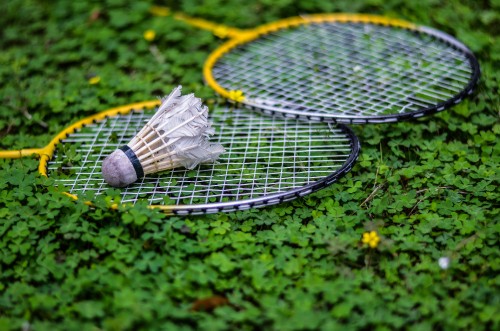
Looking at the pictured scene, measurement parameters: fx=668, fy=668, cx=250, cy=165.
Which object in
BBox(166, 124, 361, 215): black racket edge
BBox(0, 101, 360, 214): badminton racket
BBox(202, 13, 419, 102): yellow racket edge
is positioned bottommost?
BBox(0, 101, 360, 214): badminton racket

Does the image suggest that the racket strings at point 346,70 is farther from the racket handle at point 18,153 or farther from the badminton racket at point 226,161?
the racket handle at point 18,153

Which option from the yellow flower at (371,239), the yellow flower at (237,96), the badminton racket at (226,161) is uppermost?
the yellow flower at (237,96)

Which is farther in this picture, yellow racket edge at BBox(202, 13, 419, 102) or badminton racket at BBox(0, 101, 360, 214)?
yellow racket edge at BBox(202, 13, 419, 102)

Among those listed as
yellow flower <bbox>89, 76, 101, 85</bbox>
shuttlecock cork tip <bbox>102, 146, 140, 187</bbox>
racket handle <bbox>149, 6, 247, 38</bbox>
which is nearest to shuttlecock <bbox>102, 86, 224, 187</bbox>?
shuttlecock cork tip <bbox>102, 146, 140, 187</bbox>

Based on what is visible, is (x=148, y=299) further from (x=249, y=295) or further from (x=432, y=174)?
(x=432, y=174)

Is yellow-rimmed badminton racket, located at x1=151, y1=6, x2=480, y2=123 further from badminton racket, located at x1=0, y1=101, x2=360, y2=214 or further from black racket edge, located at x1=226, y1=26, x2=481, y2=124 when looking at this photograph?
badminton racket, located at x1=0, y1=101, x2=360, y2=214

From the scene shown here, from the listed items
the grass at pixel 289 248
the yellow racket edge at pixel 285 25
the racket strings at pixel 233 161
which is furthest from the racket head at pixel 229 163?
the yellow racket edge at pixel 285 25

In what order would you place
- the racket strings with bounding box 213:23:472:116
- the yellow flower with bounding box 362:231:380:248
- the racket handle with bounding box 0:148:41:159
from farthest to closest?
the racket strings with bounding box 213:23:472:116, the racket handle with bounding box 0:148:41:159, the yellow flower with bounding box 362:231:380:248

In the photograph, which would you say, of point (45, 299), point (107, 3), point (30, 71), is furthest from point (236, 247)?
point (107, 3)
